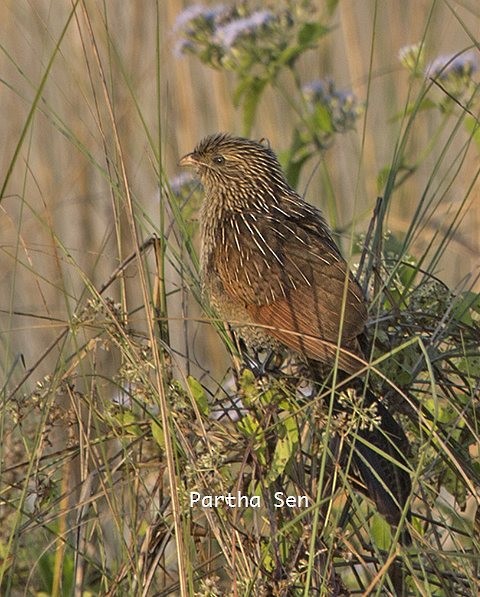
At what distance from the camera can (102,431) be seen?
2.32 metres

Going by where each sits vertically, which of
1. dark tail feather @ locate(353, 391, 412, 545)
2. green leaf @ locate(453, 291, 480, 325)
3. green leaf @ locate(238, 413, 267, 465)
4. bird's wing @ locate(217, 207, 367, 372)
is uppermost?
bird's wing @ locate(217, 207, 367, 372)

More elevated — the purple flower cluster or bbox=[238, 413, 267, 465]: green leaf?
the purple flower cluster

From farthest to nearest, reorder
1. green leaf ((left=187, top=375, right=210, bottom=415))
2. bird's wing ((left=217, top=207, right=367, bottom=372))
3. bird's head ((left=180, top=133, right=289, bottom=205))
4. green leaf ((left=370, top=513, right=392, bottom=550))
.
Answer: bird's head ((left=180, top=133, right=289, bottom=205))
bird's wing ((left=217, top=207, right=367, bottom=372))
green leaf ((left=370, top=513, right=392, bottom=550))
green leaf ((left=187, top=375, right=210, bottom=415))

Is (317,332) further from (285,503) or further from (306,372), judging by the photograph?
(285,503)

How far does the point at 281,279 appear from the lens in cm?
256

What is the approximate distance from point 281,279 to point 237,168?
640mm

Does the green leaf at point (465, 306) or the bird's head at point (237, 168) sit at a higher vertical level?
the bird's head at point (237, 168)

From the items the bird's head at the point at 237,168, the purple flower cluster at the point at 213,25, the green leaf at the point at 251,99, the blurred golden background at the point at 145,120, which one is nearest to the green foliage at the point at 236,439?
the bird's head at the point at 237,168

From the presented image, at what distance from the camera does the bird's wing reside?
2303 mm

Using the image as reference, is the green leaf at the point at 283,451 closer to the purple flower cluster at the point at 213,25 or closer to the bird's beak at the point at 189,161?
the bird's beak at the point at 189,161

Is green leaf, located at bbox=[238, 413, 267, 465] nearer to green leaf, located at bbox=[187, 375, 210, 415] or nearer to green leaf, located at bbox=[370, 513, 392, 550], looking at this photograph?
green leaf, located at bbox=[187, 375, 210, 415]

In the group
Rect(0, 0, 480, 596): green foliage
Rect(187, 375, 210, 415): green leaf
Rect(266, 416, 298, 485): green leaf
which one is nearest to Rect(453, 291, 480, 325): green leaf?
Rect(0, 0, 480, 596): green foliage

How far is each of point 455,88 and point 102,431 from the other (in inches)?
63.3

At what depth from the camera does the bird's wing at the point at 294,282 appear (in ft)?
7.55
